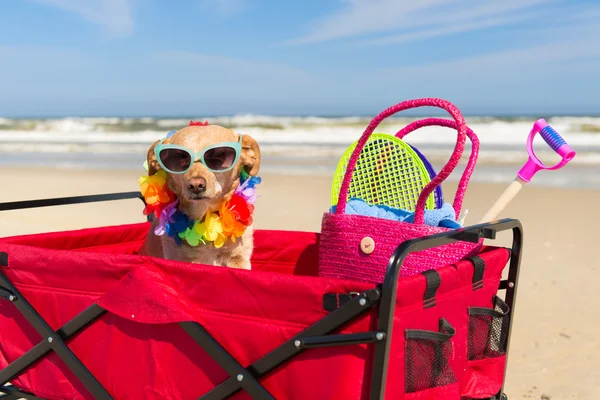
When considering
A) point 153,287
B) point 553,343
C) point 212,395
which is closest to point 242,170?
point 153,287

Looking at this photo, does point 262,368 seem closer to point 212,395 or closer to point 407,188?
point 212,395

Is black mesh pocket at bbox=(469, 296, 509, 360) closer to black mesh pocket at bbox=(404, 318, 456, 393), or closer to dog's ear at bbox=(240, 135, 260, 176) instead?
black mesh pocket at bbox=(404, 318, 456, 393)

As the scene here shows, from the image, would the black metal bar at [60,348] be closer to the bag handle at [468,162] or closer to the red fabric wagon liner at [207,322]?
the red fabric wagon liner at [207,322]

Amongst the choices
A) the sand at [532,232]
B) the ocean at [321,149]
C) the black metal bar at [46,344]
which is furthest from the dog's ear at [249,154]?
the ocean at [321,149]

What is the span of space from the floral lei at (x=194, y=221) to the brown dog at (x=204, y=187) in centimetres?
3

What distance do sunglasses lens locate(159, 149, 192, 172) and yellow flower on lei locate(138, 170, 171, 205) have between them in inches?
5.8

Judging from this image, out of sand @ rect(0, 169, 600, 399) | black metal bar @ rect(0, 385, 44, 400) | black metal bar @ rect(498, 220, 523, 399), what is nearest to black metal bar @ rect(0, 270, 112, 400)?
black metal bar @ rect(0, 385, 44, 400)

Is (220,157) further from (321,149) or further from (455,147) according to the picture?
(321,149)

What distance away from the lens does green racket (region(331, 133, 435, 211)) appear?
8.91 feet

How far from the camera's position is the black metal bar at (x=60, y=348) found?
2043 mm

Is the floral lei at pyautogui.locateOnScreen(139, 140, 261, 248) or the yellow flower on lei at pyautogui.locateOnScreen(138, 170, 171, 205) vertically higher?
the yellow flower on lei at pyautogui.locateOnScreen(138, 170, 171, 205)

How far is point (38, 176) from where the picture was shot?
34.4 ft

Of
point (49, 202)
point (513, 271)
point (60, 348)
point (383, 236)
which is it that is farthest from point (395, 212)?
point (49, 202)

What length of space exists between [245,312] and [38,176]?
9701mm
